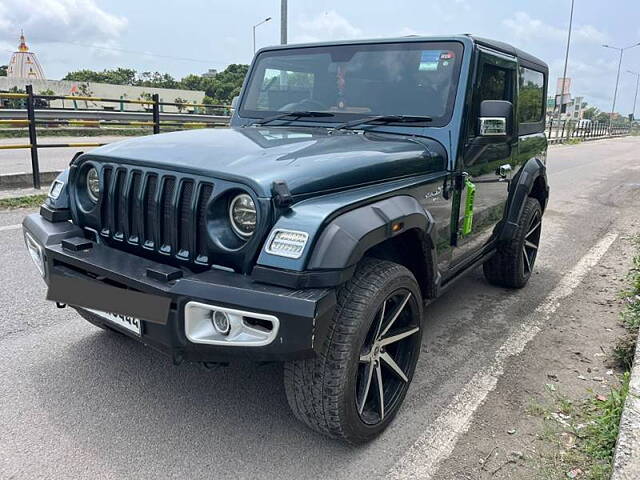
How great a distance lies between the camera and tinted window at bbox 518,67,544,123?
171 inches

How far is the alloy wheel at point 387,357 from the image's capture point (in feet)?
8.28

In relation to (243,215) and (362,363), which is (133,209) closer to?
(243,215)

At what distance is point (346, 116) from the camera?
3490 millimetres

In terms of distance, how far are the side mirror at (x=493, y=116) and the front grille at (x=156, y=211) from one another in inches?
71.0

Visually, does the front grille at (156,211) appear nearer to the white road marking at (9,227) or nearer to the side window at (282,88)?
the side window at (282,88)

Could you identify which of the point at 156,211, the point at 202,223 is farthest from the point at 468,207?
the point at 156,211

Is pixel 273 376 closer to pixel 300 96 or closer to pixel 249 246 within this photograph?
pixel 249 246

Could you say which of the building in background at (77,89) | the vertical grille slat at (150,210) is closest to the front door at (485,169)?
the vertical grille slat at (150,210)

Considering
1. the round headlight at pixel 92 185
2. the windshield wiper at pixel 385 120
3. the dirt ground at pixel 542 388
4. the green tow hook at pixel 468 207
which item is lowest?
the dirt ground at pixel 542 388

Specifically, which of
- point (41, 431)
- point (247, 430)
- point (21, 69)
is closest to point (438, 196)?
point (247, 430)

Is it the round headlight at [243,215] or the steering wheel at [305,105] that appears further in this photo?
the steering wheel at [305,105]

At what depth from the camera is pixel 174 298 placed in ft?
6.99

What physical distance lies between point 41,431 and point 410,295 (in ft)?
6.06

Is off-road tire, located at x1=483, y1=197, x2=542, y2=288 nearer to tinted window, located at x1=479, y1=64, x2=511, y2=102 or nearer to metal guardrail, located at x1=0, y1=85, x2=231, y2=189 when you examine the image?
tinted window, located at x1=479, y1=64, x2=511, y2=102
